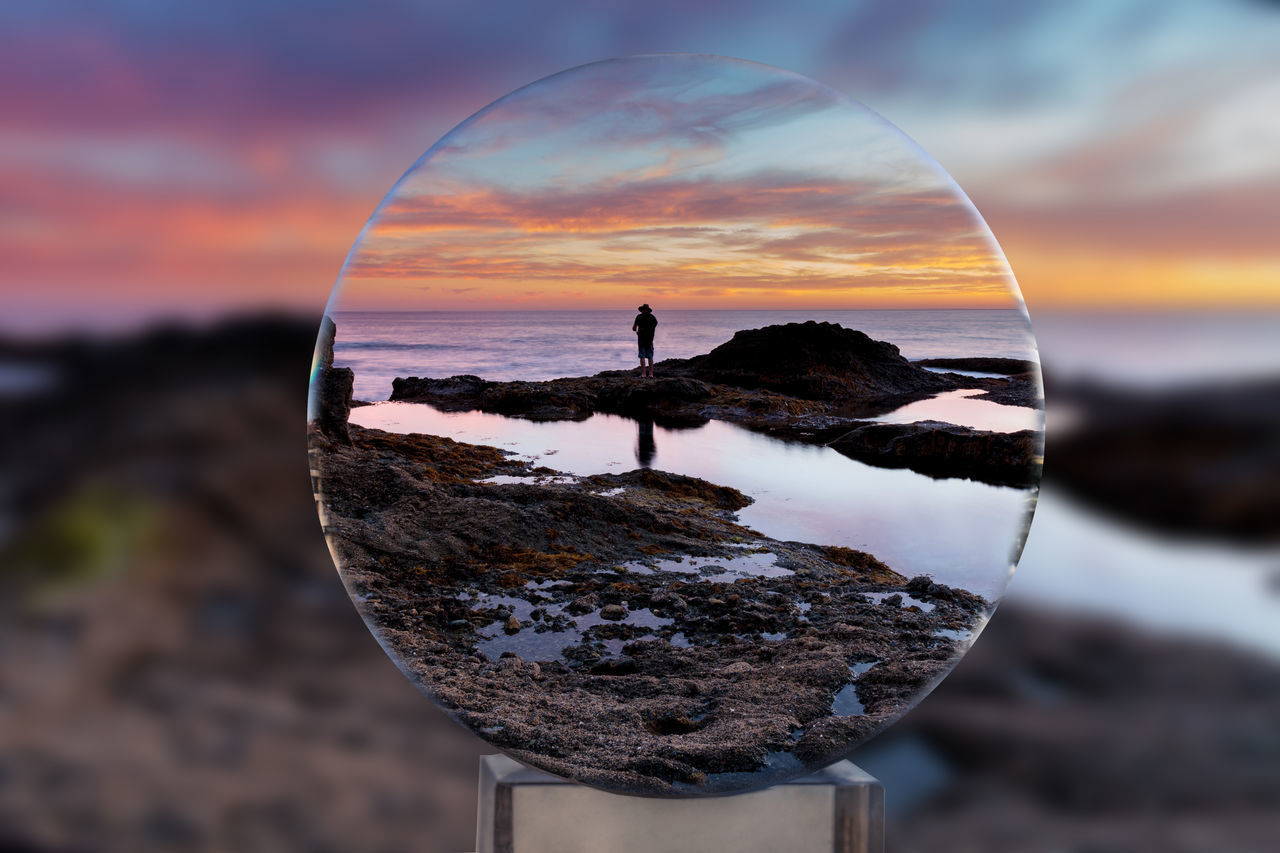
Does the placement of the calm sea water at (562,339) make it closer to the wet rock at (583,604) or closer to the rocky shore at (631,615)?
the rocky shore at (631,615)

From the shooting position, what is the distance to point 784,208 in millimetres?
1772

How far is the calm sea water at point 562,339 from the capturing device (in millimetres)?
1843

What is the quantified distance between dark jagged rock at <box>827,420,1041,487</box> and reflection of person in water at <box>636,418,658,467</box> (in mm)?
335

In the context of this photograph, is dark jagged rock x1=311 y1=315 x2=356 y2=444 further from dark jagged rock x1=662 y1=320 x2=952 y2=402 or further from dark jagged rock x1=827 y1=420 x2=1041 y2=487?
dark jagged rock x1=827 y1=420 x2=1041 y2=487

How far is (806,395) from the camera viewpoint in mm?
1930

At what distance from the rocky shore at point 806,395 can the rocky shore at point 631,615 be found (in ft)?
0.38

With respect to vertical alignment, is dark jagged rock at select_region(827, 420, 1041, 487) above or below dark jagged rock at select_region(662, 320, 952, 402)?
below

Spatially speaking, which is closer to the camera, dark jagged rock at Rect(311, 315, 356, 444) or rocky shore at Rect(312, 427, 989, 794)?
rocky shore at Rect(312, 427, 989, 794)

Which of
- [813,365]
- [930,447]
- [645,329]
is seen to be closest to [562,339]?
[645,329]

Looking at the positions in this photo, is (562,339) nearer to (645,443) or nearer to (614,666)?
(645,443)

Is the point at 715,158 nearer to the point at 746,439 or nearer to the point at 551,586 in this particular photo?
the point at 746,439

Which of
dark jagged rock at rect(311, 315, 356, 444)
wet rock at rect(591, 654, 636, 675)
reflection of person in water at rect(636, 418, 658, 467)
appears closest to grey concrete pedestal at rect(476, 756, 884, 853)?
wet rock at rect(591, 654, 636, 675)

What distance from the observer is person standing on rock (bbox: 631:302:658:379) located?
1836 millimetres

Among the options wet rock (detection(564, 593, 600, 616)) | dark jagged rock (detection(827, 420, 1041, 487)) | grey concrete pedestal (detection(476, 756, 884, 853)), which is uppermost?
dark jagged rock (detection(827, 420, 1041, 487))
